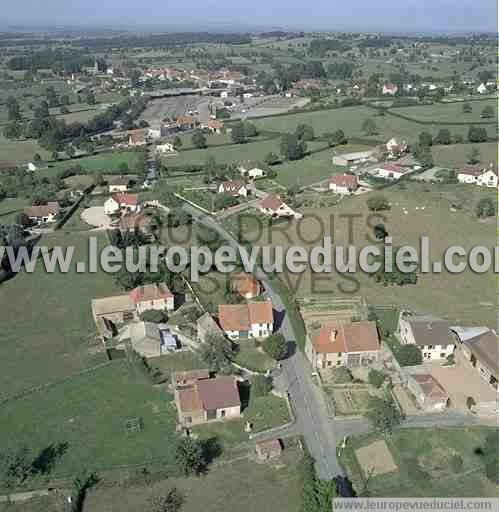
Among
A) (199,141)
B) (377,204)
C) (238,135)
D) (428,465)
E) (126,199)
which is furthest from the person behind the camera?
(238,135)

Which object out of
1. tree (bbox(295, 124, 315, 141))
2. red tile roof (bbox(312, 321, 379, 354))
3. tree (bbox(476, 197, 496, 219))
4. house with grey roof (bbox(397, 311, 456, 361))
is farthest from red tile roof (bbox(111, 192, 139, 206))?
tree (bbox(295, 124, 315, 141))

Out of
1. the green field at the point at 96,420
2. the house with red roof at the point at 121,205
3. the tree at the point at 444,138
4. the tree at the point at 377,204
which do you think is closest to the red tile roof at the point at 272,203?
the tree at the point at 377,204

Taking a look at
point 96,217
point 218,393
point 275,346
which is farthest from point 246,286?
point 96,217

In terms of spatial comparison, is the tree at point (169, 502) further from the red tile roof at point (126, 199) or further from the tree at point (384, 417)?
the red tile roof at point (126, 199)

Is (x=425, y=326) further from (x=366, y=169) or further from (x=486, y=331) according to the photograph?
(x=366, y=169)

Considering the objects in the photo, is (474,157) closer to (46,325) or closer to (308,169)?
(308,169)

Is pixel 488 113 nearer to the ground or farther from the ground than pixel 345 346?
farther from the ground
